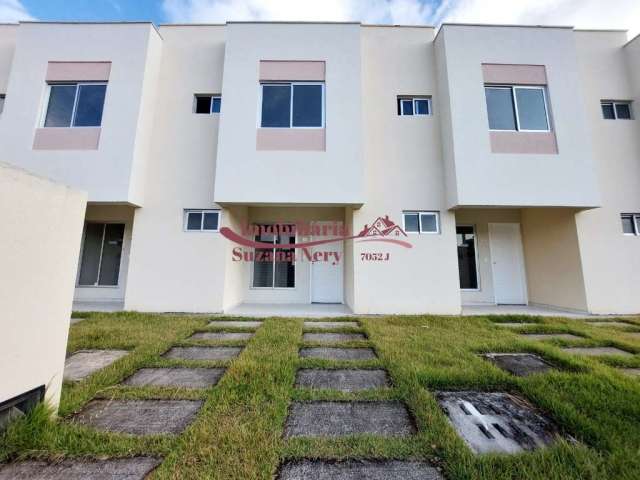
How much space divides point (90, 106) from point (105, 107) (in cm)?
50

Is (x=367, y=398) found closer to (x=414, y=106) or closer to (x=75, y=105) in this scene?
(x=414, y=106)

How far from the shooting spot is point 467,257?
7.59 metres

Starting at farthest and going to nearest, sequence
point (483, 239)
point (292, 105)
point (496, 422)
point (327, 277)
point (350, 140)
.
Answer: point (483, 239) < point (327, 277) < point (292, 105) < point (350, 140) < point (496, 422)

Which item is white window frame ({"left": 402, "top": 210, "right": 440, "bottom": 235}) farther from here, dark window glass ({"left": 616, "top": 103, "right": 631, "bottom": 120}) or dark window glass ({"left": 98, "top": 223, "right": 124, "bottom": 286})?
dark window glass ({"left": 98, "top": 223, "right": 124, "bottom": 286})

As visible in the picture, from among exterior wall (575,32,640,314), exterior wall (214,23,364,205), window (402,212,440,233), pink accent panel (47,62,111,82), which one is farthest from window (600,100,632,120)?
pink accent panel (47,62,111,82)

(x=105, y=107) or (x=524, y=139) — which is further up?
(x=105, y=107)

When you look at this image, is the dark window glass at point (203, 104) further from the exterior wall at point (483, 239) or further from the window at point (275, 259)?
the exterior wall at point (483, 239)

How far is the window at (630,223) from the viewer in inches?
245

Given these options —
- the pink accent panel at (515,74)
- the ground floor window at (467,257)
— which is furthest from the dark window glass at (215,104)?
the ground floor window at (467,257)

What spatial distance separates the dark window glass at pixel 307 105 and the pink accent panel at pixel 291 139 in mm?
218

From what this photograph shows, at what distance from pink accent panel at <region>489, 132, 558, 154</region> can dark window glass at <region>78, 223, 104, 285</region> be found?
34.8 feet

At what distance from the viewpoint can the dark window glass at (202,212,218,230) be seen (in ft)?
20.5

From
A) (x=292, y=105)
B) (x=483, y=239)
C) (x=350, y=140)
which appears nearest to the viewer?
(x=350, y=140)

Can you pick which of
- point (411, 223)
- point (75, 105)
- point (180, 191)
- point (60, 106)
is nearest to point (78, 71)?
point (75, 105)
